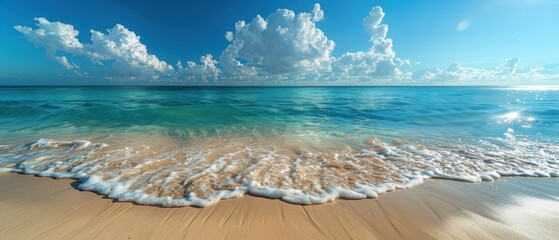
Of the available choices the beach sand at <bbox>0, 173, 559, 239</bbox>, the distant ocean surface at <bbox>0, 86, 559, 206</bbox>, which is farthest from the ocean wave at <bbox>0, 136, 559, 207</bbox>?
the beach sand at <bbox>0, 173, 559, 239</bbox>

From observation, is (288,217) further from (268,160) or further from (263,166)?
(268,160)

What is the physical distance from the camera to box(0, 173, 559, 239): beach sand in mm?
3018

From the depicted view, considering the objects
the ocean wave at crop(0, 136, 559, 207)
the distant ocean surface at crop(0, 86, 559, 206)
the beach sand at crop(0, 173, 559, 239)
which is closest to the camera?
the beach sand at crop(0, 173, 559, 239)

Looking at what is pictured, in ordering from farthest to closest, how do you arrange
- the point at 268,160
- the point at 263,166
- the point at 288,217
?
the point at 268,160
the point at 263,166
the point at 288,217

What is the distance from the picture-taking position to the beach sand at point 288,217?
302cm

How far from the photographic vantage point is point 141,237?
2.90 meters

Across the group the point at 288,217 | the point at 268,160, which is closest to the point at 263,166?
the point at 268,160

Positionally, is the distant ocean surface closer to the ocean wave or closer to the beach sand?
the ocean wave

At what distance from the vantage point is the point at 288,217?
339 centimetres

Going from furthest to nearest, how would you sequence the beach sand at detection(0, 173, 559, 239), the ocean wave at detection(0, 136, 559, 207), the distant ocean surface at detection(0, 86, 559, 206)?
the distant ocean surface at detection(0, 86, 559, 206) → the ocean wave at detection(0, 136, 559, 207) → the beach sand at detection(0, 173, 559, 239)

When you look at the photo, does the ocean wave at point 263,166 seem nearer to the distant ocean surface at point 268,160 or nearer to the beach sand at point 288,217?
the distant ocean surface at point 268,160

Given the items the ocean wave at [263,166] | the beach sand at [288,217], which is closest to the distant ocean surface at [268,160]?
the ocean wave at [263,166]

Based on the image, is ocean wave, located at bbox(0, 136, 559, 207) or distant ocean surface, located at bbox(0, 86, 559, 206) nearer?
ocean wave, located at bbox(0, 136, 559, 207)

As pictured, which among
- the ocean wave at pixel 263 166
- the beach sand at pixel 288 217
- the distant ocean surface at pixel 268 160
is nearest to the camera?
Result: the beach sand at pixel 288 217
